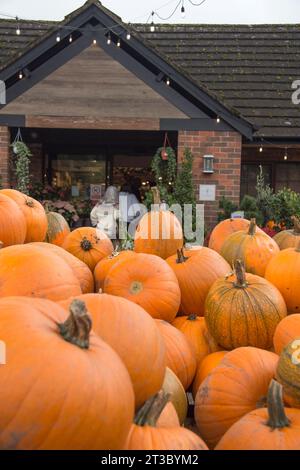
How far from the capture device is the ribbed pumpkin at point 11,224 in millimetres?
2861

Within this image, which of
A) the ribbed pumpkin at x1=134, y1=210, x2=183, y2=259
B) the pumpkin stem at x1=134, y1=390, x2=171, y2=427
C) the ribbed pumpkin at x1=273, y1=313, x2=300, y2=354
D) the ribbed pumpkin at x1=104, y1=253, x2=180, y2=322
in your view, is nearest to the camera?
the pumpkin stem at x1=134, y1=390, x2=171, y2=427

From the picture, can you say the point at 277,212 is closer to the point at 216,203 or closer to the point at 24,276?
the point at 216,203

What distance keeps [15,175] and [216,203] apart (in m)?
3.98

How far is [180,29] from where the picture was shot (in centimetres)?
1317

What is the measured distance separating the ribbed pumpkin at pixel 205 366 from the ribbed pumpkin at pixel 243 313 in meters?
0.10

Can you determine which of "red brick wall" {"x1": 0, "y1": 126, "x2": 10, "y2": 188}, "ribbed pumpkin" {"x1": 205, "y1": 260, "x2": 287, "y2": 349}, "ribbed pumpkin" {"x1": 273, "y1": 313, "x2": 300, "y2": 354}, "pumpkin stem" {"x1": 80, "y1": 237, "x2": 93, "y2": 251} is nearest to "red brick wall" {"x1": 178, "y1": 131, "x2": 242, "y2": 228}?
"red brick wall" {"x1": 0, "y1": 126, "x2": 10, "y2": 188}

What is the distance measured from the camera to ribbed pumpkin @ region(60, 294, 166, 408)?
145 centimetres

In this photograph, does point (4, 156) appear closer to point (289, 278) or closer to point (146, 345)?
point (289, 278)

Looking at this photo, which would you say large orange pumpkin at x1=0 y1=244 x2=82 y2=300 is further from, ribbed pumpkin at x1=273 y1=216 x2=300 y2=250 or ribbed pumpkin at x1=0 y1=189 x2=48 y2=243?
ribbed pumpkin at x1=273 y1=216 x2=300 y2=250

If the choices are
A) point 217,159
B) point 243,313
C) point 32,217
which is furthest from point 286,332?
point 217,159

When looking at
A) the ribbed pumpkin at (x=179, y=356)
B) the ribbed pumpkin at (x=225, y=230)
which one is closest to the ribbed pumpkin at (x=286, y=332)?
the ribbed pumpkin at (x=179, y=356)

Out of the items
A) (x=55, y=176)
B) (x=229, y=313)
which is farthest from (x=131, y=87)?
(x=229, y=313)

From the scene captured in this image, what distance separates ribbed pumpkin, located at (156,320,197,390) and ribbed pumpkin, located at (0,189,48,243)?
127 centimetres

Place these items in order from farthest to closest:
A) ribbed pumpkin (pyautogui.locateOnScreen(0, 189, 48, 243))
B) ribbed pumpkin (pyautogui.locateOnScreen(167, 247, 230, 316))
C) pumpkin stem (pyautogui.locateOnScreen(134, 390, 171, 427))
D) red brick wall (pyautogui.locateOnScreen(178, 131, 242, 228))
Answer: red brick wall (pyautogui.locateOnScreen(178, 131, 242, 228)) → ribbed pumpkin (pyautogui.locateOnScreen(0, 189, 48, 243)) → ribbed pumpkin (pyautogui.locateOnScreen(167, 247, 230, 316)) → pumpkin stem (pyautogui.locateOnScreen(134, 390, 171, 427))
